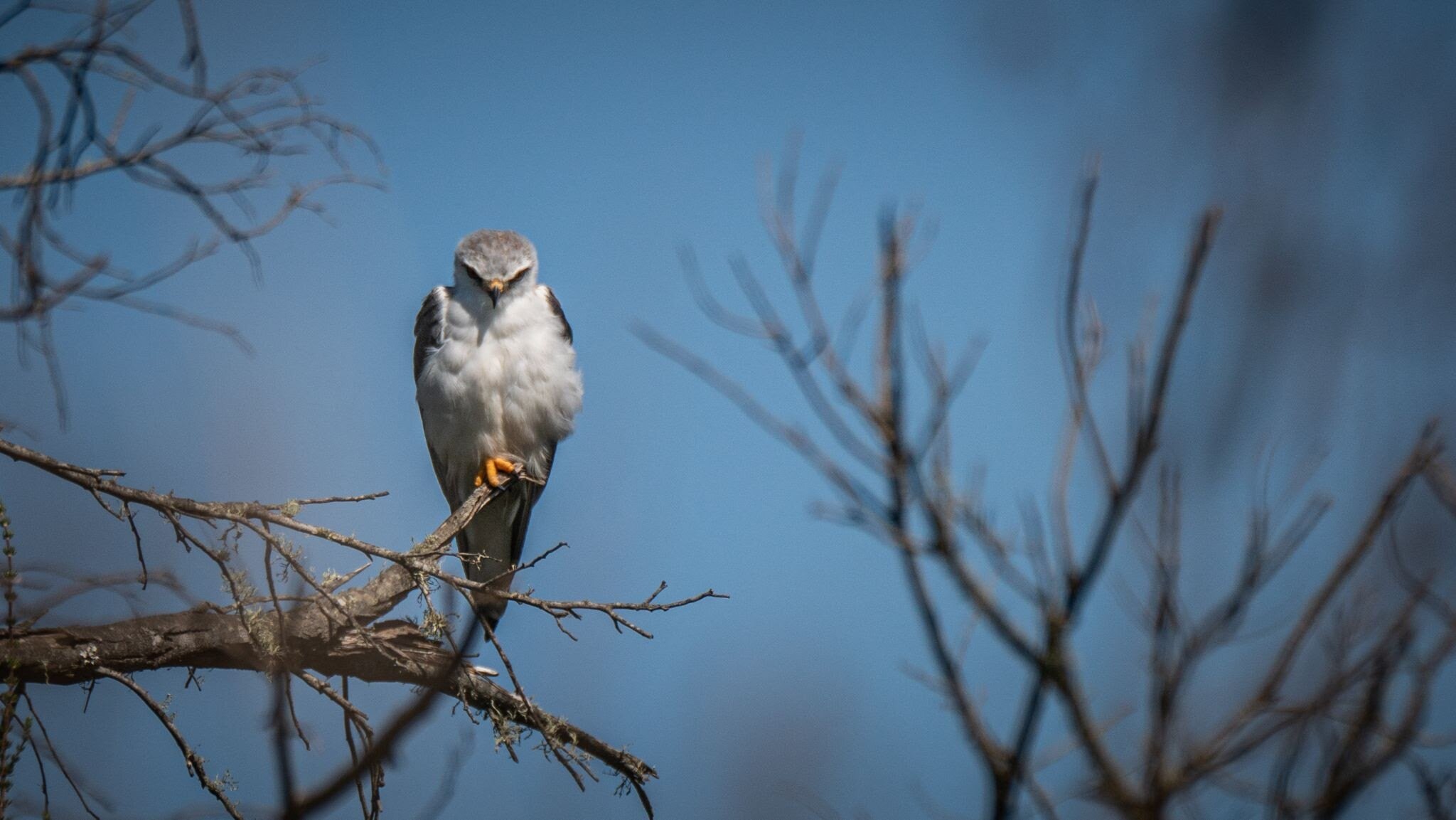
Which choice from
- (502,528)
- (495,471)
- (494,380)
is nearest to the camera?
(494,380)

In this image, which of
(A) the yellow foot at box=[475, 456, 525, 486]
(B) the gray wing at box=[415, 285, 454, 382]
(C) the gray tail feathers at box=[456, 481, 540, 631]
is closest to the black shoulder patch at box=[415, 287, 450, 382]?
(B) the gray wing at box=[415, 285, 454, 382]

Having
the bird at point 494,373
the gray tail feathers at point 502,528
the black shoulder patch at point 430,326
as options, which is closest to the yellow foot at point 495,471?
the bird at point 494,373

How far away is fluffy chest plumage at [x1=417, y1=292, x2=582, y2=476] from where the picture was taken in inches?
198

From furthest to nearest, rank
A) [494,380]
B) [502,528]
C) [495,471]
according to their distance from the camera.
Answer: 1. [502,528]
2. [495,471]
3. [494,380]

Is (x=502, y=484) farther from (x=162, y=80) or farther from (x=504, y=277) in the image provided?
(x=162, y=80)

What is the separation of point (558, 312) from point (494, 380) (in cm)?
56

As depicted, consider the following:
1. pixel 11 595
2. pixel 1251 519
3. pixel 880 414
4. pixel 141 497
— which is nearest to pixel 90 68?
pixel 141 497

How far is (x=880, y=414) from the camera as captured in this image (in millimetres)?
1356

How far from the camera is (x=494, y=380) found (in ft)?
16.5

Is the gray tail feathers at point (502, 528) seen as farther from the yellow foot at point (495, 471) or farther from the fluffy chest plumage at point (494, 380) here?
the fluffy chest plumage at point (494, 380)

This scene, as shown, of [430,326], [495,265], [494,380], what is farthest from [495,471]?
[495,265]

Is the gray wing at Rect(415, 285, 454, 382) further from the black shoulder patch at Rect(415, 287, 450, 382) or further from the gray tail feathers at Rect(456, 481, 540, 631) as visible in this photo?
the gray tail feathers at Rect(456, 481, 540, 631)

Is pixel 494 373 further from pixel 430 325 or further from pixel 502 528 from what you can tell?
pixel 502 528

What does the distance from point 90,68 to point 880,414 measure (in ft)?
6.99
